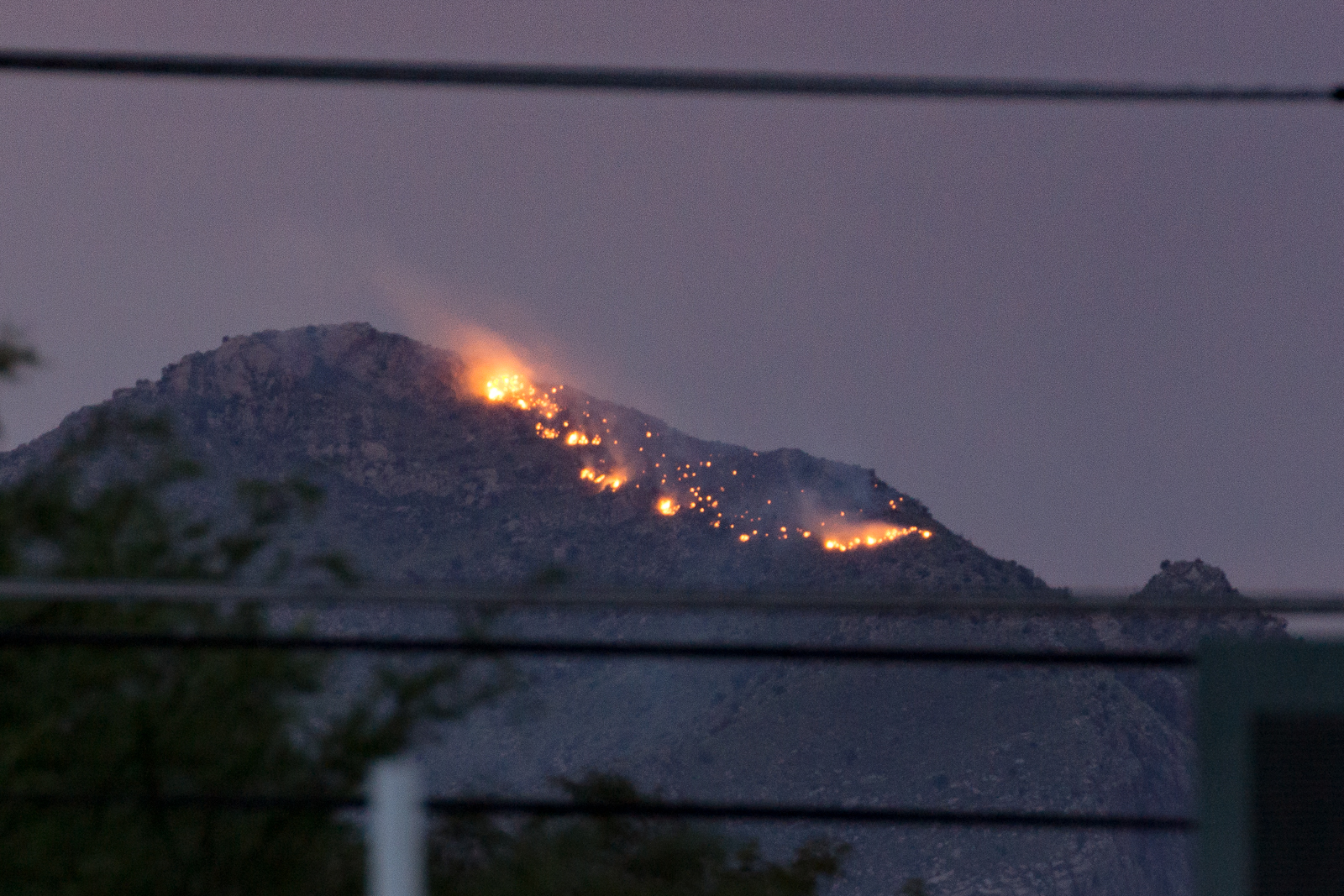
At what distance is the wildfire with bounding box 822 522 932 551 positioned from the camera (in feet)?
216

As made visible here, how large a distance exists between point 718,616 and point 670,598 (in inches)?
2354

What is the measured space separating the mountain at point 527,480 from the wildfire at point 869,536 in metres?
0.11

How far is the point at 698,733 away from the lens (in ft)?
177

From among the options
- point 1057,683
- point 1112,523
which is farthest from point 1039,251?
point 1057,683

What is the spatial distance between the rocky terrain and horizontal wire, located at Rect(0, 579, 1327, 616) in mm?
39841

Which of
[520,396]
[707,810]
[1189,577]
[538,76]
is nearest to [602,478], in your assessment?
[520,396]

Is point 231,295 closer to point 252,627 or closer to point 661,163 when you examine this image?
point 661,163

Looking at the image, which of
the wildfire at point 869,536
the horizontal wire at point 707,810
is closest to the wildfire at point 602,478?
the wildfire at point 869,536

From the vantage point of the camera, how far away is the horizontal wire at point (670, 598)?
3037 mm

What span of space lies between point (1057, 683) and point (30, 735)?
56.6 m

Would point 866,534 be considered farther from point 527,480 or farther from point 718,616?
point 527,480

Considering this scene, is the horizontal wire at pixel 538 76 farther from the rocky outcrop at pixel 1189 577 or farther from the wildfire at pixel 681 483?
the rocky outcrop at pixel 1189 577

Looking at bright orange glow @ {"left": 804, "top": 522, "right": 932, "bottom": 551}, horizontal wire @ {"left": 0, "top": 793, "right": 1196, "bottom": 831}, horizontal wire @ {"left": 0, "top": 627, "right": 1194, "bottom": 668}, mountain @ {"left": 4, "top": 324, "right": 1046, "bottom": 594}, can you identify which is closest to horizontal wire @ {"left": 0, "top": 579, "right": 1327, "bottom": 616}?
horizontal wire @ {"left": 0, "top": 627, "right": 1194, "bottom": 668}

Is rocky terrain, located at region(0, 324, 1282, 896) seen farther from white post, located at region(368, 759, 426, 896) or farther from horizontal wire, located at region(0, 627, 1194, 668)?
white post, located at region(368, 759, 426, 896)
